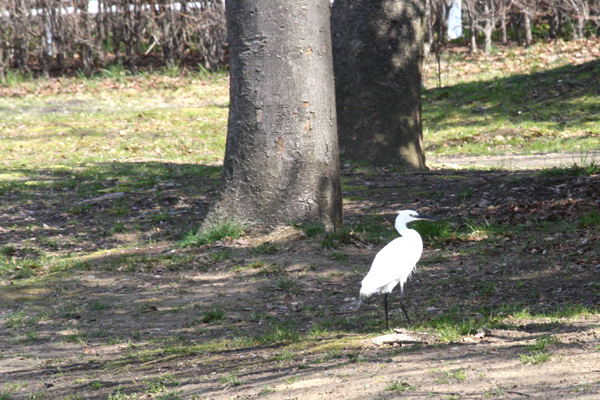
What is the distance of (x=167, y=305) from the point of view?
5836 millimetres

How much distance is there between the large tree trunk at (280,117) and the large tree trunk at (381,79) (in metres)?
2.91

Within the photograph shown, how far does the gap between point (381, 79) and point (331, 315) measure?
17.8 feet

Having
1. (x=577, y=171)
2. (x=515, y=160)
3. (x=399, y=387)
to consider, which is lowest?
(x=399, y=387)

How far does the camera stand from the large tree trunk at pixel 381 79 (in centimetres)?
1009

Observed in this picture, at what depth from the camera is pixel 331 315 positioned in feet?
17.8

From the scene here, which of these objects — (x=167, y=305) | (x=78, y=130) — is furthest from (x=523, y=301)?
(x=78, y=130)

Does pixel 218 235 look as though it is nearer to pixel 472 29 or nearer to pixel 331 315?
pixel 331 315

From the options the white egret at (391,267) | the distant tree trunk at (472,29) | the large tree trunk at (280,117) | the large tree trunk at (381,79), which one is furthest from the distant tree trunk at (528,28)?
the white egret at (391,267)

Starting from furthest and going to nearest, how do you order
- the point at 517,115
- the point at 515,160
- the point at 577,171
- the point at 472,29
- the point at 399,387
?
the point at 472,29 → the point at 517,115 → the point at 515,160 → the point at 577,171 → the point at 399,387

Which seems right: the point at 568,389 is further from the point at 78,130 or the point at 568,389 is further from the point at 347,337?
the point at 78,130

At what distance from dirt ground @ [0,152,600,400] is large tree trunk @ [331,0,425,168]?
5.44 ft

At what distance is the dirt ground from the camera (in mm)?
3799

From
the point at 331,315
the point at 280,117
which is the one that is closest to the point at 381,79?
the point at 280,117

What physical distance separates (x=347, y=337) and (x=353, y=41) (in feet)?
21.3
